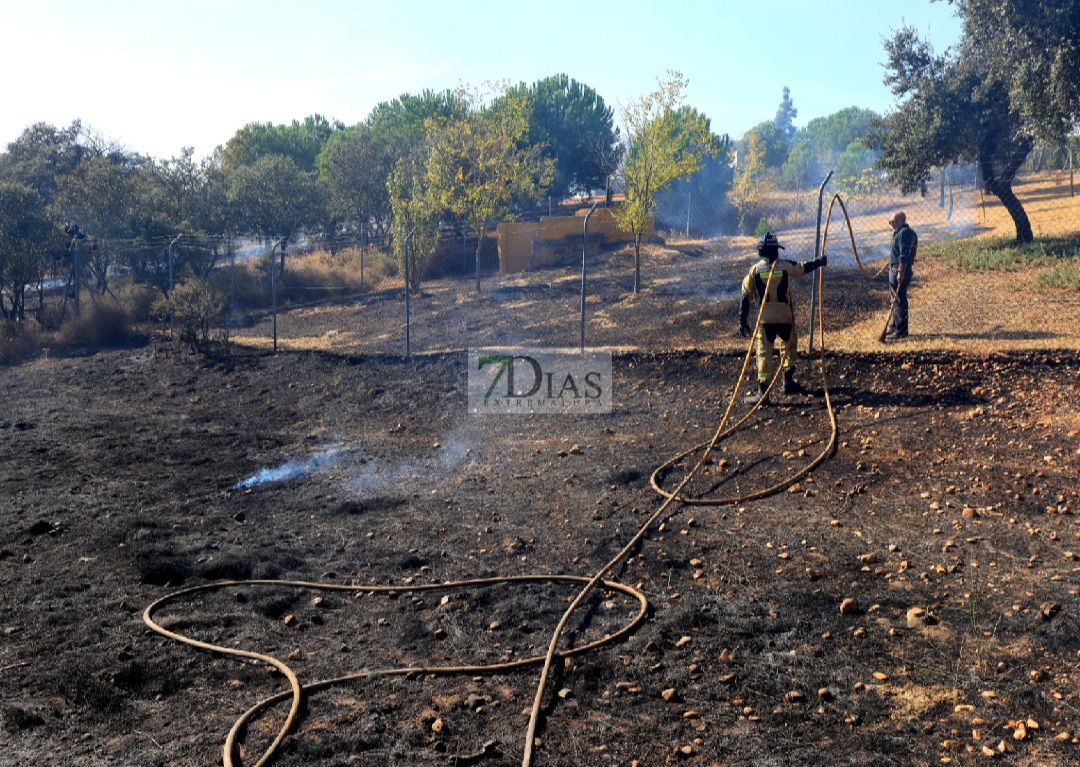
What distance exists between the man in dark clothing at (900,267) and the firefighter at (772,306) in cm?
264

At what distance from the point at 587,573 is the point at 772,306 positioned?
463 centimetres

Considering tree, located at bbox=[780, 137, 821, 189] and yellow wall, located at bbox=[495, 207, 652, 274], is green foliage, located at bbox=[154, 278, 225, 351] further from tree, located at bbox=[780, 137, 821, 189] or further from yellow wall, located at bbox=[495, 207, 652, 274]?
tree, located at bbox=[780, 137, 821, 189]

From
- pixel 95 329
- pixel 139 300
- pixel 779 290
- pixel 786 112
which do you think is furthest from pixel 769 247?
pixel 786 112

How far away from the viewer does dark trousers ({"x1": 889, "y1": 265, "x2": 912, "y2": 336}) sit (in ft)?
38.8

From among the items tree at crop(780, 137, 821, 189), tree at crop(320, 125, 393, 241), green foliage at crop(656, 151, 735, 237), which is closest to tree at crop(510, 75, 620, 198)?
green foliage at crop(656, 151, 735, 237)

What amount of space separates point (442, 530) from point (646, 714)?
3.32 meters

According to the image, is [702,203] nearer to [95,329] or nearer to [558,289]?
[558,289]

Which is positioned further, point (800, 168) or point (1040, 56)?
point (800, 168)

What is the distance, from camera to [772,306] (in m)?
9.52


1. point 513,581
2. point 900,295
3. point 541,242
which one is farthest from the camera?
point 541,242

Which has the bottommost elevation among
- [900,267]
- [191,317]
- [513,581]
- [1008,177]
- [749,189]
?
[513,581]

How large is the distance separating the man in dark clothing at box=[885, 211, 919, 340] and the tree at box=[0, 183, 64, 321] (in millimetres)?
19738

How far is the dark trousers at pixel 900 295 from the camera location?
11.8 meters

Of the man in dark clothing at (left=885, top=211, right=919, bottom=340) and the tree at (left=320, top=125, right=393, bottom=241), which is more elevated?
the tree at (left=320, top=125, right=393, bottom=241)
